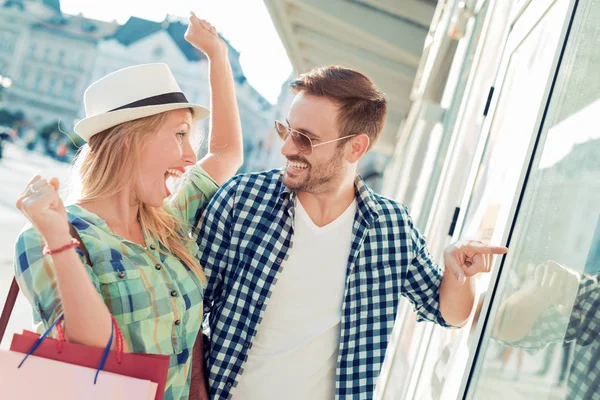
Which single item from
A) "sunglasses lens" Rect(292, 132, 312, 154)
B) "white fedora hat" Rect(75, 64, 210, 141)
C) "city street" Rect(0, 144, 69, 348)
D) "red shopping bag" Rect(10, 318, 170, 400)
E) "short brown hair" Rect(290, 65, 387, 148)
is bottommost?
"city street" Rect(0, 144, 69, 348)

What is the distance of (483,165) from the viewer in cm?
253

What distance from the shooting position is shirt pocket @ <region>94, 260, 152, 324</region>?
164cm

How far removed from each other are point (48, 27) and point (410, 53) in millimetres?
88218

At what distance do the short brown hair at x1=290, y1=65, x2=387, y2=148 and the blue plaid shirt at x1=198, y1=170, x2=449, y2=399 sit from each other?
27cm

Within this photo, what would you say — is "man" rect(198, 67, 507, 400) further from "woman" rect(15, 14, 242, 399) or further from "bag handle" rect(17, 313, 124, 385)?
"bag handle" rect(17, 313, 124, 385)

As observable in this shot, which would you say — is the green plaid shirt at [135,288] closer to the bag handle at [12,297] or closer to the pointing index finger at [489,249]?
the bag handle at [12,297]

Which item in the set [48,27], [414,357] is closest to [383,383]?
[414,357]

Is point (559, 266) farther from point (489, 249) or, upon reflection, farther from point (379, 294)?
point (379, 294)

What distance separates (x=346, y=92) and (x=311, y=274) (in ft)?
2.09

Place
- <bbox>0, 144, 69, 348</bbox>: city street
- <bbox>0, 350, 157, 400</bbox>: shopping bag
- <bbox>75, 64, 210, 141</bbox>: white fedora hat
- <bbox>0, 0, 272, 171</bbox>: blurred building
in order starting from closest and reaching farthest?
<bbox>0, 350, 157, 400</bbox>: shopping bag → <bbox>75, 64, 210, 141</bbox>: white fedora hat → <bbox>0, 144, 69, 348</bbox>: city street → <bbox>0, 0, 272, 171</bbox>: blurred building

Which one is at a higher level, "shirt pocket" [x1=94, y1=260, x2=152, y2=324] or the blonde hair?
the blonde hair

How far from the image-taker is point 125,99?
70.8 inches

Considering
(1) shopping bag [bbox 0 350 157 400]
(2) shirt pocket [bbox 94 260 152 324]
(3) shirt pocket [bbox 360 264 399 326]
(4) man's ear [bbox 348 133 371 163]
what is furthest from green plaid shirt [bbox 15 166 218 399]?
(4) man's ear [bbox 348 133 371 163]

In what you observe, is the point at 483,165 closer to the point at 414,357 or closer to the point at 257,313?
the point at 257,313
